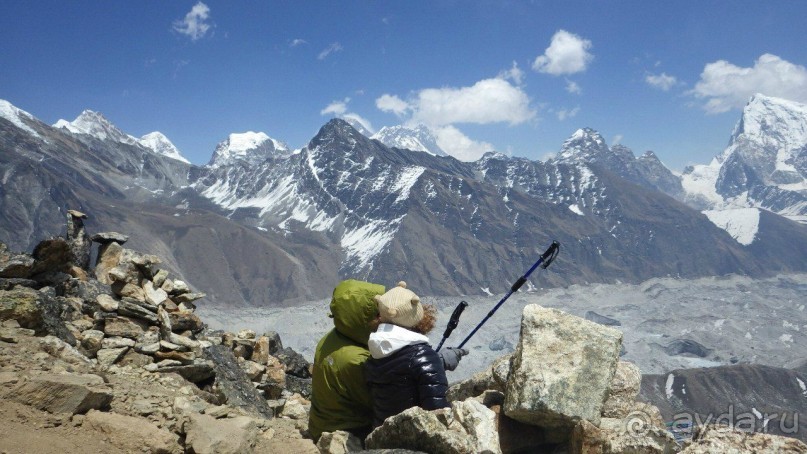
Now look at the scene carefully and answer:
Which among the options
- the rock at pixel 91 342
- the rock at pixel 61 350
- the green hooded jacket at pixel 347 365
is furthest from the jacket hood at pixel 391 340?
the rock at pixel 91 342

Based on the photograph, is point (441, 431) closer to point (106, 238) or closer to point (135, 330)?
point (135, 330)

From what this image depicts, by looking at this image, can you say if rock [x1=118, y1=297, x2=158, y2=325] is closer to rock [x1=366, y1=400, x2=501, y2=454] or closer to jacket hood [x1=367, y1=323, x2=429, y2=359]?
jacket hood [x1=367, y1=323, x2=429, y2=359]

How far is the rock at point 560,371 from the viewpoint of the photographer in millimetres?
5617

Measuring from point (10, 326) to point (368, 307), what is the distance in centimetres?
637

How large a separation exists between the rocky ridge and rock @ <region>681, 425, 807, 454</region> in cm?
1

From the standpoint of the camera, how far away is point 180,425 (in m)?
6.14

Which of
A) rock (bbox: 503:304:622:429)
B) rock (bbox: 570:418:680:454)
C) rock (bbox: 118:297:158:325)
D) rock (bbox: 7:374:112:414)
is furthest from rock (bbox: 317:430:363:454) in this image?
rock (bbox: 118:297:158:325)

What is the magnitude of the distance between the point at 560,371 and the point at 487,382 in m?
2.34

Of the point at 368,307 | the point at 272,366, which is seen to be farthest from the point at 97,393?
the point at 272,366

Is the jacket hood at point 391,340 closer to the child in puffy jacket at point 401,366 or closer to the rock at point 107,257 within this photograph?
the child in puffy jacket at point 401,366

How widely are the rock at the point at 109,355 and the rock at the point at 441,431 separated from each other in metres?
6.26

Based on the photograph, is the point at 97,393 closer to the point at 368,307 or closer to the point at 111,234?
the point at 368,307

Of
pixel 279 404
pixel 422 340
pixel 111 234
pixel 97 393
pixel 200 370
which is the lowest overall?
pixel 279 404

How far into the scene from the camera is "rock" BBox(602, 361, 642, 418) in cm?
676
